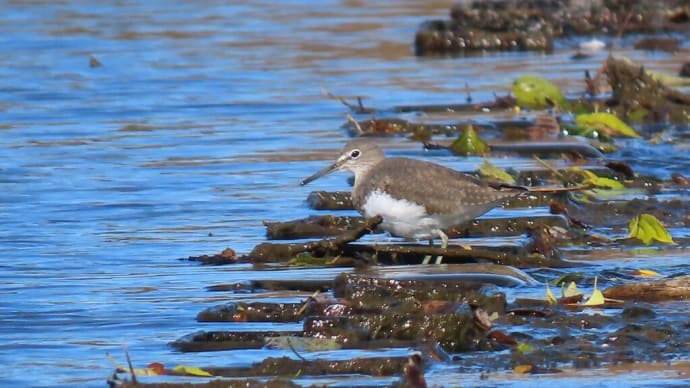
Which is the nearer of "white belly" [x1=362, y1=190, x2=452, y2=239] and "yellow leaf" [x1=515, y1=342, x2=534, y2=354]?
"yellow leaf" [x1=515, y1=342, x2=534, y2=354]

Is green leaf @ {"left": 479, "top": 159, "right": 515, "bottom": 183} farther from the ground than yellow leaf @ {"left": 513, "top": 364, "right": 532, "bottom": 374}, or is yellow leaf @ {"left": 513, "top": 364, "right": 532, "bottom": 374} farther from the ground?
yellow leaf @ {"left": 513, "top": 364, "right": 532, "bottom": 374}

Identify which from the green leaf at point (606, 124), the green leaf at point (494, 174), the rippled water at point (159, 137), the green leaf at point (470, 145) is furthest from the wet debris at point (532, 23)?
the green leaf at point (494, 174)

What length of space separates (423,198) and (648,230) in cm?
129

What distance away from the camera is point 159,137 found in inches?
516

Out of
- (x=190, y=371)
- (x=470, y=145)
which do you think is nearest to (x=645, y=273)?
(x=190, y=371)

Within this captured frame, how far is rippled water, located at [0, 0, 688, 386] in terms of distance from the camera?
6.91 metres

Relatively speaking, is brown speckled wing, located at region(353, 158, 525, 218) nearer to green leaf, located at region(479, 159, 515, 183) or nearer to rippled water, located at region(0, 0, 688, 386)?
rippled water, located at region(0, 0, 688, 386)

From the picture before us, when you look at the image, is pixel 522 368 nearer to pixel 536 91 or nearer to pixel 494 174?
pixel 494 174

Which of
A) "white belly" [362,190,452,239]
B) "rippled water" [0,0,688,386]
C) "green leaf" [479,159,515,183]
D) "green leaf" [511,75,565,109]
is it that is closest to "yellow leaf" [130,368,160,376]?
"rippled water" [0,0,688,386]

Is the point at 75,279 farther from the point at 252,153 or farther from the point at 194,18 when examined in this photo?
the point at 194,18

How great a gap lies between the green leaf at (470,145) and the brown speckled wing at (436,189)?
10.6ft

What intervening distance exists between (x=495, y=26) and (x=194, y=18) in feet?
19.2

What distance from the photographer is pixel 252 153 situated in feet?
40.2

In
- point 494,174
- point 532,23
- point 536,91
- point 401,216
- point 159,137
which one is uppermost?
point 401,216
